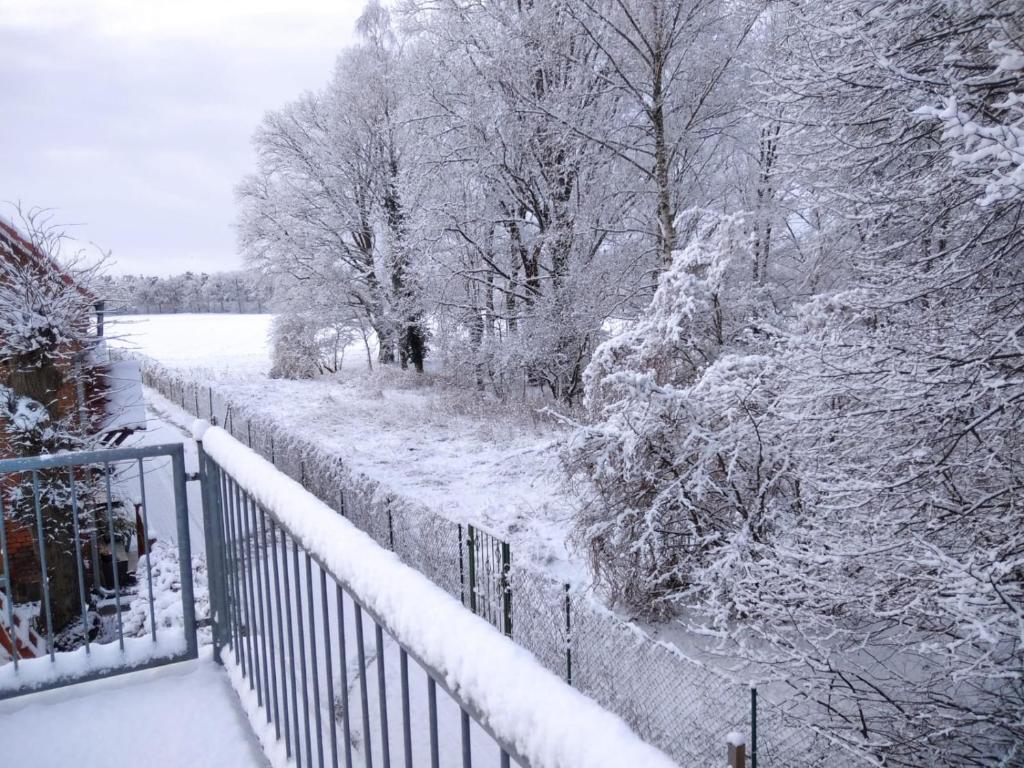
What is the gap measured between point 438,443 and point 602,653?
23.6 ft

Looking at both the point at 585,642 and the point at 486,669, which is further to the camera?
the point at 585,642

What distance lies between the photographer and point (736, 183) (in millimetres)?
13391

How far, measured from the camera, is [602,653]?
5.27 m

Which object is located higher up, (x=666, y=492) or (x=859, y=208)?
(x=859, y=208)

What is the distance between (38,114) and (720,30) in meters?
17.3

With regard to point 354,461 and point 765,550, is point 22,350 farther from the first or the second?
point 765,550

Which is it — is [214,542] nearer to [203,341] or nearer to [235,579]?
[235,579]

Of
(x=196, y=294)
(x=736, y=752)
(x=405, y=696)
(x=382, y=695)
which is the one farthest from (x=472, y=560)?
(x=196, y=294)

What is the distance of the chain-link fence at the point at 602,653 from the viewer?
4535 millimetres

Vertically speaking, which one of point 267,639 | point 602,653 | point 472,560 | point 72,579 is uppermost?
point 267,639

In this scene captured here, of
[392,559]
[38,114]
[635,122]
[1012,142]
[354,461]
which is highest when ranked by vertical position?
[38,114]

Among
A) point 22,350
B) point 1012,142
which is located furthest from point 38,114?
point 1012,142

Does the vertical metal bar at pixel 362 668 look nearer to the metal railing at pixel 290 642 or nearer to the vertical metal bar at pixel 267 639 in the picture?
the metal railing at pixel 290 642

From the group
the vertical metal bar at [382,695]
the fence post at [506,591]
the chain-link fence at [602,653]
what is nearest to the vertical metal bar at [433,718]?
the vertical metal bar at [382,695]
